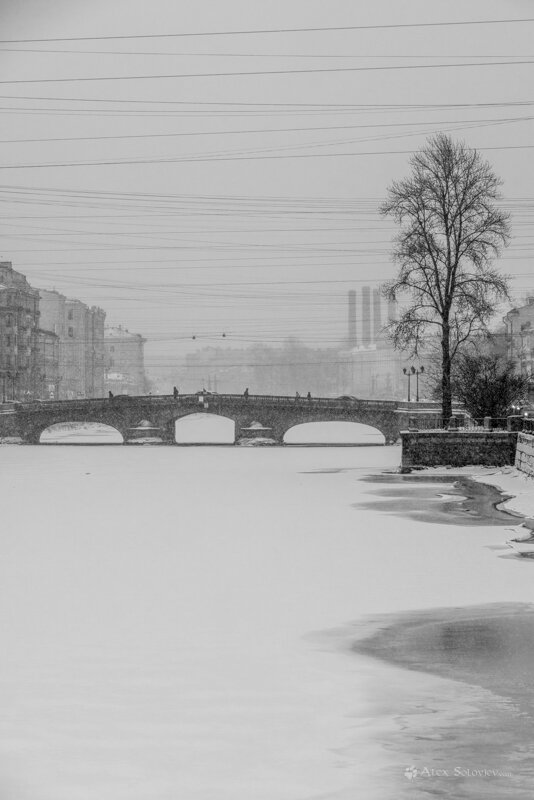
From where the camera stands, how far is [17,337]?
385 feet

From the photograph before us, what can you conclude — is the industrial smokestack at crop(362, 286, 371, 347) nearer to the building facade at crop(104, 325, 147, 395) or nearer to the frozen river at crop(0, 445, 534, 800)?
the building facade at crop(104, 325, 147, 395)

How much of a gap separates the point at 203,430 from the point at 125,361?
43397 mm

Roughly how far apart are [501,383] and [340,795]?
1946 inches

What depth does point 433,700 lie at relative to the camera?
1395cm

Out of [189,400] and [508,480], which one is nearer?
[508,480]

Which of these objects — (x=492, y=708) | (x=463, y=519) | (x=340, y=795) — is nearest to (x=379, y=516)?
(x=463, y=519)

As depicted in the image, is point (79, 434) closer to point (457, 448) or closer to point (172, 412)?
point (172, 412)

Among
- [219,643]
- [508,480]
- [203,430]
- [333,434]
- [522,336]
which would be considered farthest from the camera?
[203,430]

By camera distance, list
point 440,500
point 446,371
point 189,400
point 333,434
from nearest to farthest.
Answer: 1. point 440,500
2. point 446,371
3. point 189,400
4. point 333,434

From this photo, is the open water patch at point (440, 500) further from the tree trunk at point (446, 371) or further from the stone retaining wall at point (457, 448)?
the tree trunk at point (446, 371)

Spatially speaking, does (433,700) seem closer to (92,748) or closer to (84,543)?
(92,748)

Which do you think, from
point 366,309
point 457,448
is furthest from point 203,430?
point 457,448

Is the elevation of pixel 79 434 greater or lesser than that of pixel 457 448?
lesser

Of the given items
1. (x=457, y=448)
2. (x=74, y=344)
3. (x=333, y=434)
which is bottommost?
(x=333, y=434)
